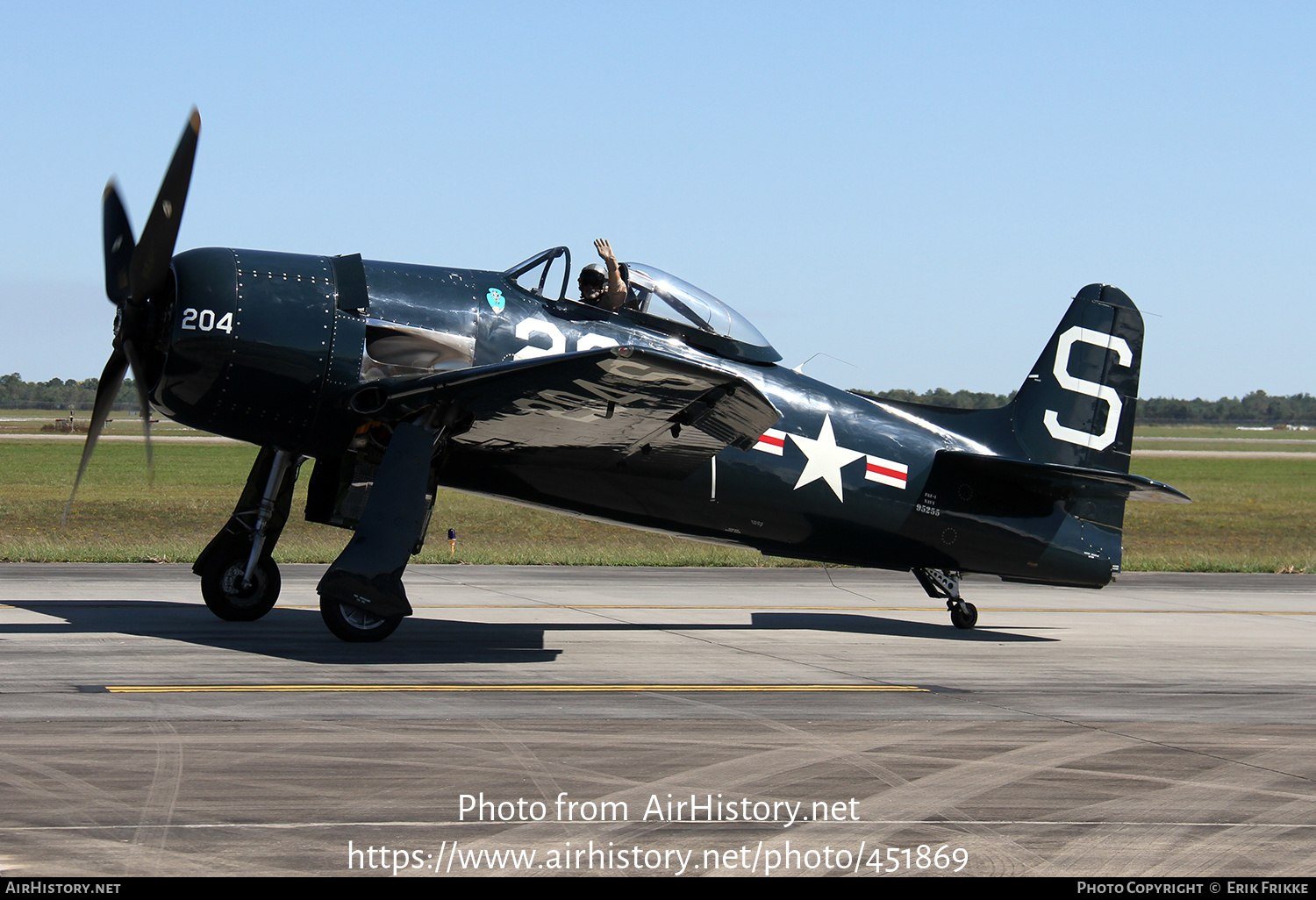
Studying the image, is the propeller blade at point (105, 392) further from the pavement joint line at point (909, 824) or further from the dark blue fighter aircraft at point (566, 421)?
the pavement joint line at point (909, 824)

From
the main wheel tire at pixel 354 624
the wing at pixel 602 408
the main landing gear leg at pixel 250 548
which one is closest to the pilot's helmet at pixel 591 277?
the wing at pixel 602 408

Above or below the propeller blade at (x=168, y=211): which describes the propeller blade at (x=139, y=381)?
below

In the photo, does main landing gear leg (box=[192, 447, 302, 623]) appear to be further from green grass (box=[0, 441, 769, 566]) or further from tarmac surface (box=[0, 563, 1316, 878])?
green grass (box=[0, 441, 769, 566])

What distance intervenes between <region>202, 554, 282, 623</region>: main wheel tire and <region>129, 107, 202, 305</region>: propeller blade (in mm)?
3166

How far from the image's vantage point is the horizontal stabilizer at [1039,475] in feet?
40.0

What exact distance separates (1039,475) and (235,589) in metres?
8.11

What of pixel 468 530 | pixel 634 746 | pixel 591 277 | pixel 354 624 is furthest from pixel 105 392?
pixel 468 530

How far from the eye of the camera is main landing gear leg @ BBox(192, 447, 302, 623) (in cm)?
1134

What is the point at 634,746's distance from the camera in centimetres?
692

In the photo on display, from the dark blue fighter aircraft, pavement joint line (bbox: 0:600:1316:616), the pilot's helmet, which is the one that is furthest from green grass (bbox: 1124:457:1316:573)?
the pilot's helmet

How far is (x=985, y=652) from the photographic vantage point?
11688 mm

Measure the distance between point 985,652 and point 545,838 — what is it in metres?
7.55

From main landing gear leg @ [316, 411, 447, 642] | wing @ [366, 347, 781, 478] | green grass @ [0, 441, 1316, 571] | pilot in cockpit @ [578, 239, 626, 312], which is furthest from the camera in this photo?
green grass @ [0, 441, 1316, 571]

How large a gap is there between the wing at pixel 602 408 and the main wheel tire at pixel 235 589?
2589 mm
